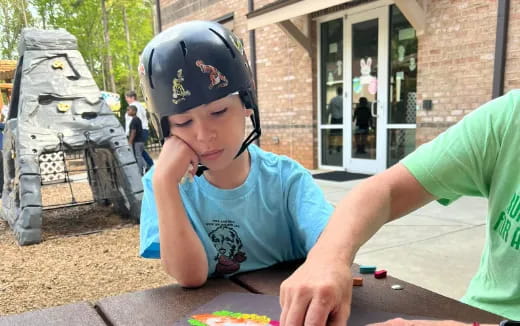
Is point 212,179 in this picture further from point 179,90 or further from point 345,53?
point 345,53

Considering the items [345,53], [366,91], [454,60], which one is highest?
[345,53]

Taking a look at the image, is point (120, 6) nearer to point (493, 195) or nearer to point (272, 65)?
point (272, 65)

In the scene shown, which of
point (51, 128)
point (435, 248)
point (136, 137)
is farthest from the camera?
point (136, 137)

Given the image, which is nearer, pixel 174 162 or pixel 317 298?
pixel 317 298

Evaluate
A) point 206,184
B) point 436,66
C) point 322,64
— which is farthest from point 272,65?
point 206,184

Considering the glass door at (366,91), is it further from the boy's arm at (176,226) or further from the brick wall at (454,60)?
the boy's arm at (176,226)

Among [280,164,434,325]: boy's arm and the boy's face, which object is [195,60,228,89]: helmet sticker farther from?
[280,164,434,325]: boy's arm

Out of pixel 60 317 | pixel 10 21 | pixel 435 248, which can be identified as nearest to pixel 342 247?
pixel 60 317

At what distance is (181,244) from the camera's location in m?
1.21

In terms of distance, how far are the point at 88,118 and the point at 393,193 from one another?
15.7 ft

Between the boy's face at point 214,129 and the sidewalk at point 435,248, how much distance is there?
1.98m

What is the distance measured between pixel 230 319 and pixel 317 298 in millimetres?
283

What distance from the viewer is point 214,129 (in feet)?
3.97

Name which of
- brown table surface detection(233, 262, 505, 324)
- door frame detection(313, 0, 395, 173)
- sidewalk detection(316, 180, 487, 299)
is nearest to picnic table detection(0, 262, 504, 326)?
brown table surface detection(233, 262, 505, 324)
